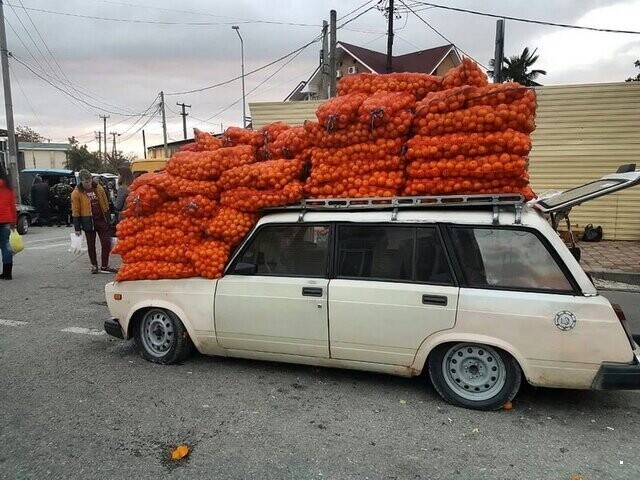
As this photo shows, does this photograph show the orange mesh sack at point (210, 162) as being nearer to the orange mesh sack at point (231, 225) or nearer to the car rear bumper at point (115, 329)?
the orange mesh sack at point (231, 225)

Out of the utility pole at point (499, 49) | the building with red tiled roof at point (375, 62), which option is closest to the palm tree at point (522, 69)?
the building with red tiled roof at point (375, 62)

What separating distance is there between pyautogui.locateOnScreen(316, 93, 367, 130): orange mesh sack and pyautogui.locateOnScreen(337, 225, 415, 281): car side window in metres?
0.81

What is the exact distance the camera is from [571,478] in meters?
2.75

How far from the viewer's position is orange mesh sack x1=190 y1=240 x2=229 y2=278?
4.13 metres

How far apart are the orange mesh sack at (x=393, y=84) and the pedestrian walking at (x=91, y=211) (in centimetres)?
569

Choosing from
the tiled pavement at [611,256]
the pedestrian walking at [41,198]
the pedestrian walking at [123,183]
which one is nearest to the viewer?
the tiled pavement at [611,256]

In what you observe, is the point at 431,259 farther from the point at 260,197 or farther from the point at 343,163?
the point at 260,197

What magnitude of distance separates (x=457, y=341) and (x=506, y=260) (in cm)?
66

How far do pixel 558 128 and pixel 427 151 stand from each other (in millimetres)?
9167

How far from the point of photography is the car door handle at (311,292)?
378 cm

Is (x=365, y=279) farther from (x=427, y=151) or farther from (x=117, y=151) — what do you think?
(x=117, y=151)

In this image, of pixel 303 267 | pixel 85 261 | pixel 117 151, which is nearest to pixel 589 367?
pixel 303 267

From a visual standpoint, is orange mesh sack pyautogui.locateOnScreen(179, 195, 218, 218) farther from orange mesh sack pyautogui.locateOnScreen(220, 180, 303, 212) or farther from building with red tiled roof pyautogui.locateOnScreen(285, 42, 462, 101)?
building with red tiled roof pyautogui.locateOnScreen(285, 42, 462, 101)

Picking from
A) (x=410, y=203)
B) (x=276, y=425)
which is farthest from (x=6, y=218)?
(x=410, y=203)
